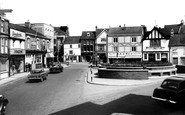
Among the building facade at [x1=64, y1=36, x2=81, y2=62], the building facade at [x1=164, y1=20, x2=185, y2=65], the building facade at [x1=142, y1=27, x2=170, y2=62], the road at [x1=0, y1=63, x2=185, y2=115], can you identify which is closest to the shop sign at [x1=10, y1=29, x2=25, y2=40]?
the road at [x1=0, y1=63, x2=185, y2=115]

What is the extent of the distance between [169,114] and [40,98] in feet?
30.6

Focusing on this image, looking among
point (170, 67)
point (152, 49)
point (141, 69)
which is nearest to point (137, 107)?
point (141, 69)

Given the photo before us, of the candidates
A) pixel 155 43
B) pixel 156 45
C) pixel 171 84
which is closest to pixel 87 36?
pixel 155 43

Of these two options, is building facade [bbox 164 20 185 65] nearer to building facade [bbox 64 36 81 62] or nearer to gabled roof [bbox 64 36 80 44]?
building facade [bbox 64 36 81 62]

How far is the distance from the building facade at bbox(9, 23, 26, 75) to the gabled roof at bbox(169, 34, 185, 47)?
3488 cm

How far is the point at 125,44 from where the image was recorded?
53250 mm

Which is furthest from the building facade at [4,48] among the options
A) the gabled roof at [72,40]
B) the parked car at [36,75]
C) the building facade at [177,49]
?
the gabled roof at [72,40]

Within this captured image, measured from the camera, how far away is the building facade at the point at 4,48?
85.9 ft

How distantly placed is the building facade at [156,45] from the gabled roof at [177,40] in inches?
40.3

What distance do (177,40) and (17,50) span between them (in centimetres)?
3663

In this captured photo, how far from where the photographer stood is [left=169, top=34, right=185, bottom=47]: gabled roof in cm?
4472

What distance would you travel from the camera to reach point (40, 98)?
47.5 feet

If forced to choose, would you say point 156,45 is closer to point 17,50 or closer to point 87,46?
point 87,46

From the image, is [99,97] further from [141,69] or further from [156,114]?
[141,69]
